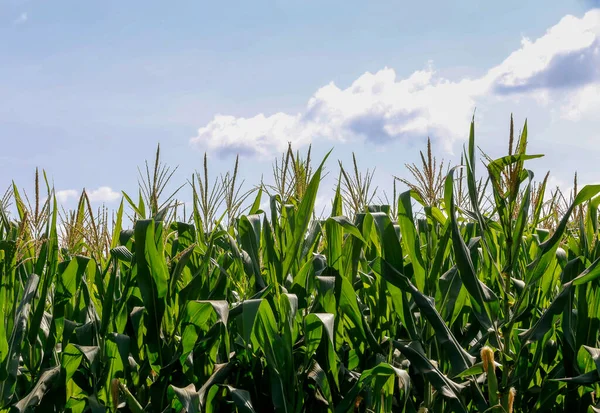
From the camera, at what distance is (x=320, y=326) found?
191 centimetres

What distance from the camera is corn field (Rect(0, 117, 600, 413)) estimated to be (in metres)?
1.89

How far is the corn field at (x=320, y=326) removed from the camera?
1.89 m

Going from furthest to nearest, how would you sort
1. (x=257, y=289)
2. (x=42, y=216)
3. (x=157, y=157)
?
(x=157, y=157) → (x=42, y=216) → (x=257, y=289)

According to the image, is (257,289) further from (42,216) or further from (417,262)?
(42,216)

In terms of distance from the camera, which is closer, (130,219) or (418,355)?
(418,355)

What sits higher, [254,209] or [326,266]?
[254,209]

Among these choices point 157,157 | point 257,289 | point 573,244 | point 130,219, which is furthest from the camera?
point 130,219

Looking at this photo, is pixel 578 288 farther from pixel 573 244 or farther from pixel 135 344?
pixel 135 344

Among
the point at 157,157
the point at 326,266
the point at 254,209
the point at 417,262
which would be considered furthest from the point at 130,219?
the point at 417,262

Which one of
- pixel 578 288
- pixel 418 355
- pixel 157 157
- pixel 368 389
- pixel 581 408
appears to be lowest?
pixel 581 408

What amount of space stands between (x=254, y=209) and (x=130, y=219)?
68 centimetres

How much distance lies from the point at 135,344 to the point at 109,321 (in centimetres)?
12

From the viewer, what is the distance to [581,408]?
84.7 inches

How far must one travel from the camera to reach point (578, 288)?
212cm
